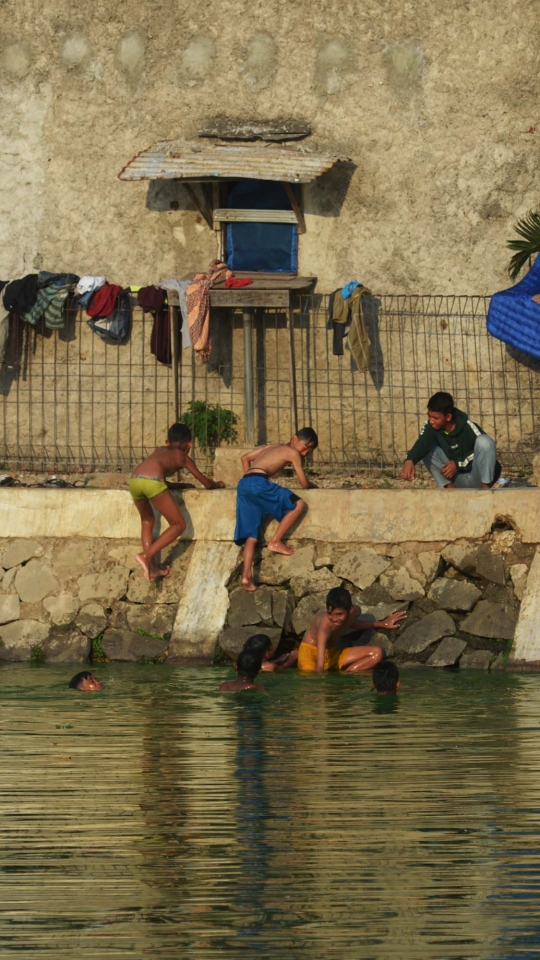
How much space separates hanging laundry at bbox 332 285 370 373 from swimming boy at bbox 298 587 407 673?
4302mm

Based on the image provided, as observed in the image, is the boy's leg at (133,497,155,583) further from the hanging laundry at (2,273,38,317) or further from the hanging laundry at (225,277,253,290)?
the hanging laundry at (2,273,38,317)

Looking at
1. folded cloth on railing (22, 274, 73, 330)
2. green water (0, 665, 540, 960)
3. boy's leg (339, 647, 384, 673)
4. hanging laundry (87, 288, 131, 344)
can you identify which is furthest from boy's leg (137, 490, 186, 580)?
folded cloth on railing (22, 274, 73, 330)

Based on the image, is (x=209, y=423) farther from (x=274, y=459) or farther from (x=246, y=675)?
(x=246, y=675)

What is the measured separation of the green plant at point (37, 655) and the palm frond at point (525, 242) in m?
6.50

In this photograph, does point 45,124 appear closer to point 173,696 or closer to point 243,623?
point 243,623

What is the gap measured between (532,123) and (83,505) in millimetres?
6588

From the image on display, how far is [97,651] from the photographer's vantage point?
532 inches

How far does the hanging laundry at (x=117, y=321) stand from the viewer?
16.5m

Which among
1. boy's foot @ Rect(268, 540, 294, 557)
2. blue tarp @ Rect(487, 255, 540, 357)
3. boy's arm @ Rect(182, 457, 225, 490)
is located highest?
blue tarp @ Rect(487, 255, 540, 357)

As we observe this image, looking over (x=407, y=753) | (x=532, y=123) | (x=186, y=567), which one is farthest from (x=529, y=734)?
(x=532, y=123)

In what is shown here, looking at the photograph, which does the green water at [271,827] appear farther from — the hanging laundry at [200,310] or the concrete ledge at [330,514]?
the hanging laundry at [200,310]

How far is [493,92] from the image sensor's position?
55.2ft

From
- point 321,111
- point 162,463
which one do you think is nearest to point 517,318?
point 321,111

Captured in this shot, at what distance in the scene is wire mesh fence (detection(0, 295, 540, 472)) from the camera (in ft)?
55.2
